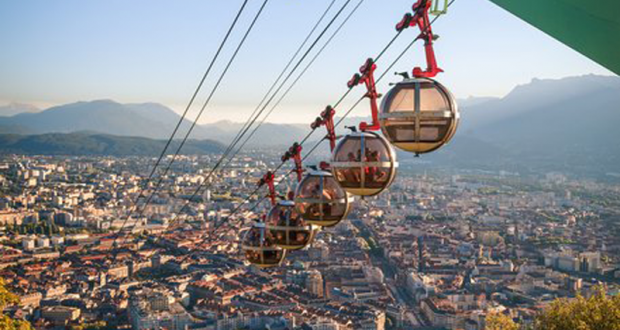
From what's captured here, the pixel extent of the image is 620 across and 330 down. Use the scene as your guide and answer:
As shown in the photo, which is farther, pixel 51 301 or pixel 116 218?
pixel 116 218

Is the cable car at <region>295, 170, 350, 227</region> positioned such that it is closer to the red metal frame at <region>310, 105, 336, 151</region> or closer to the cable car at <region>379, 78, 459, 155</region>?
the red metal frame at <region>310, 105, 336, 151</region>

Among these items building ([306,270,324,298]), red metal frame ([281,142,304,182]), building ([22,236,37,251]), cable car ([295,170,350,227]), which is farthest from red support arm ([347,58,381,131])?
building ([22,236,37,251])

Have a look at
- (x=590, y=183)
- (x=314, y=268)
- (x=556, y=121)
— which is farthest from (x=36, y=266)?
(x=556, y=121)

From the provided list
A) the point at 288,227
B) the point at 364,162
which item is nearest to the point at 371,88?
the point at 364,162

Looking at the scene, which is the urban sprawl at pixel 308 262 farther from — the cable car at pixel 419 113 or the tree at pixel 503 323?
the cable car at pixel 419 113

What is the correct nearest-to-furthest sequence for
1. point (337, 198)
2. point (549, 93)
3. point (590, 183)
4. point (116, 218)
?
point (337, 198)
point (116, 218)
point (590, 183)
point (549, 93)

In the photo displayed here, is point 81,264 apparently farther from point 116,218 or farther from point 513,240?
point 513,240
